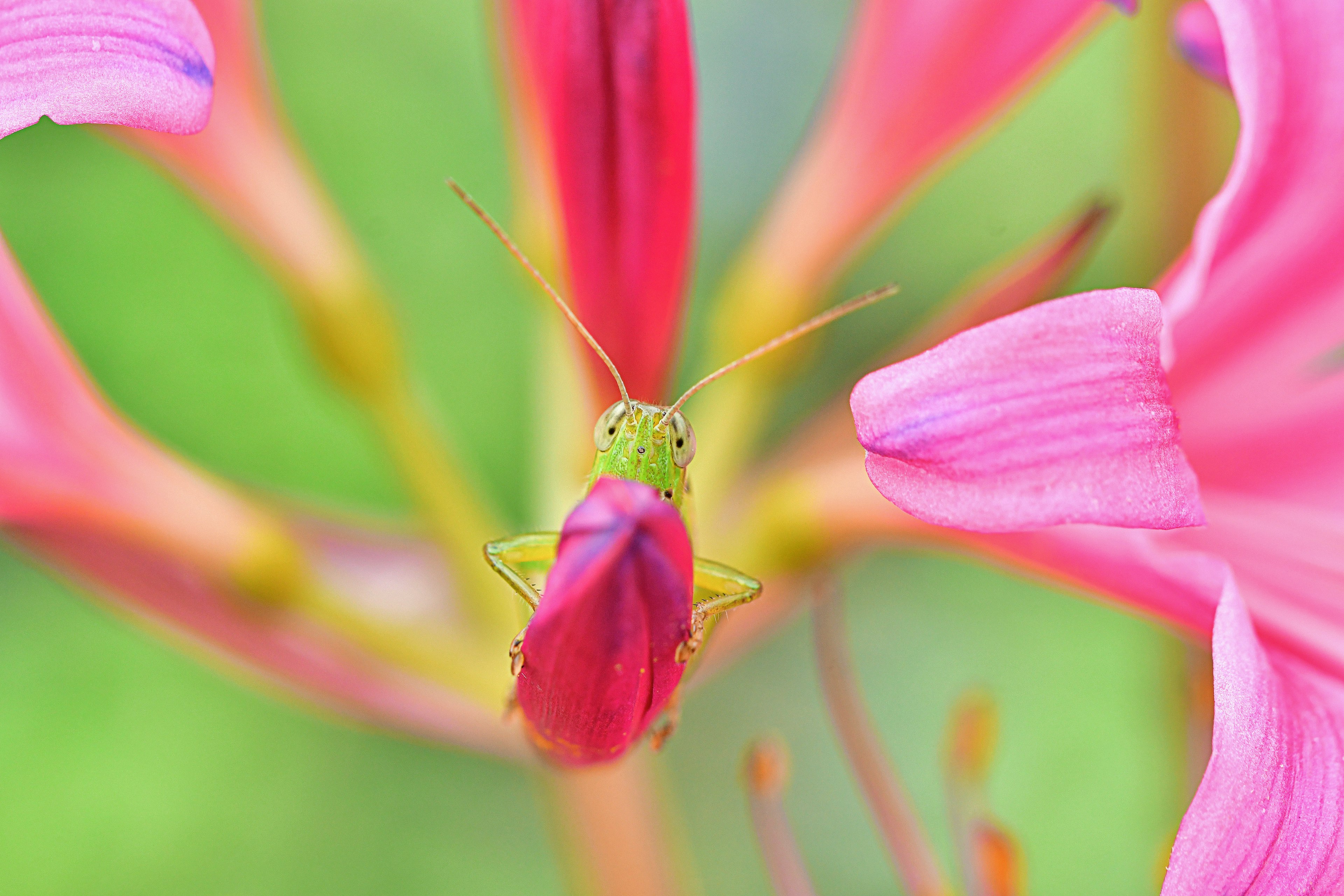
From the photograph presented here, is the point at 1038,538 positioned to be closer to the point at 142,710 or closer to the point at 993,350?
the point at 993,350

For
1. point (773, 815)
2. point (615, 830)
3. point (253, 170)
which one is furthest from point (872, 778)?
point (253, 170)

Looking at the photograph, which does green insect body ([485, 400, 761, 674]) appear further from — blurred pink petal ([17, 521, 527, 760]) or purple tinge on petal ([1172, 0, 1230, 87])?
purple tinge on petal ([1172, 0, 1230, 87])

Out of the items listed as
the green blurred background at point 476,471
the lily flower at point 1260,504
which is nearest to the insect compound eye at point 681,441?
the lily flower at point 1260,504

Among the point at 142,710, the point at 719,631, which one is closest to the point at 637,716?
the point at 719,631

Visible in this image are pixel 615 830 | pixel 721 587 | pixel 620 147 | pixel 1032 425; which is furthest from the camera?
pixel 615 830

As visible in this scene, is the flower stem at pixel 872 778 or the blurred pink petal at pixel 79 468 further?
the flower stem at pixel 872 778

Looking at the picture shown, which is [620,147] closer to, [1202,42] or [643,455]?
[643,455]

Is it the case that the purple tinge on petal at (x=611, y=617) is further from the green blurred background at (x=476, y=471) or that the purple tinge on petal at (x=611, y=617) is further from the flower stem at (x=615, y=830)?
the green blurred background at (x=476, y=471)
